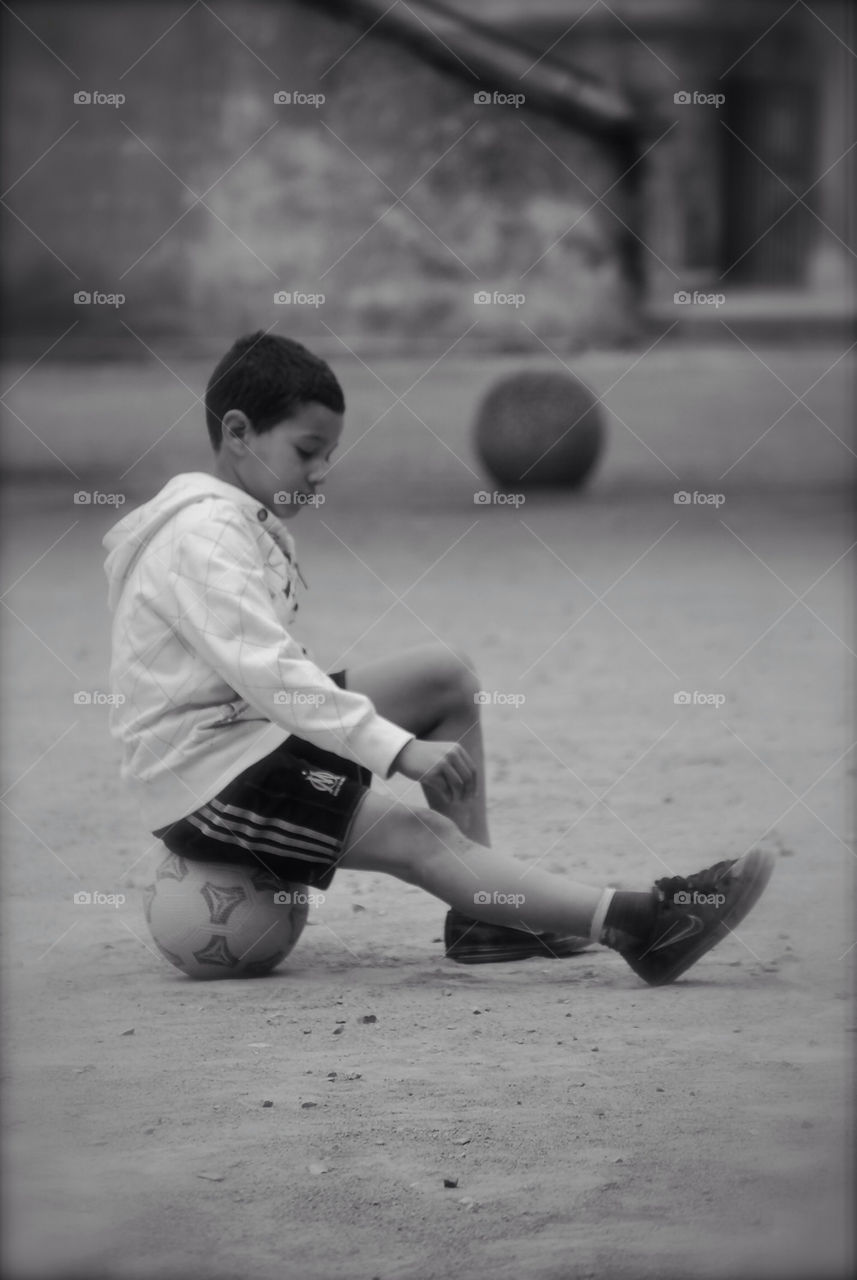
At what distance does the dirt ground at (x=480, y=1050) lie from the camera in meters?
2.52

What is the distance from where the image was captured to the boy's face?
3.65 m

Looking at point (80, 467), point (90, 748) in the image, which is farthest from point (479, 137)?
point (90, 748)

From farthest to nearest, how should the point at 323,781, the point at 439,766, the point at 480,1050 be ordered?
1. the point at 323,781
2. the point at 439,766
3. the point at 480,1050

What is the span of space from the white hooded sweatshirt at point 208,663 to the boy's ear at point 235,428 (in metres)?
0.08

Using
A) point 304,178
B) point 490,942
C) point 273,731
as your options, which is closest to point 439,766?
point 273,731

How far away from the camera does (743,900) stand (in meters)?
3.53

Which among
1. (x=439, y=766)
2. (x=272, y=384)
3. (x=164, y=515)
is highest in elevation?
(x=272, y=384)

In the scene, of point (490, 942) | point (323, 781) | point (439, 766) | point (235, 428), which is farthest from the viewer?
point (490, 942)

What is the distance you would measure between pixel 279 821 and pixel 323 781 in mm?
105

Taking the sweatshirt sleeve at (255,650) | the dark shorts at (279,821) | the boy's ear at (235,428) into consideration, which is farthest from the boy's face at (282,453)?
the dark shorts at (279,821)

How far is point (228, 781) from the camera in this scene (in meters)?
3.54

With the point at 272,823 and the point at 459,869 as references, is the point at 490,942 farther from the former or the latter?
the point at 272,823

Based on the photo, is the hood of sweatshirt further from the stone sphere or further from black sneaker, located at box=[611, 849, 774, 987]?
the stone sphere

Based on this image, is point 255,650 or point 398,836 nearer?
point 255,650
